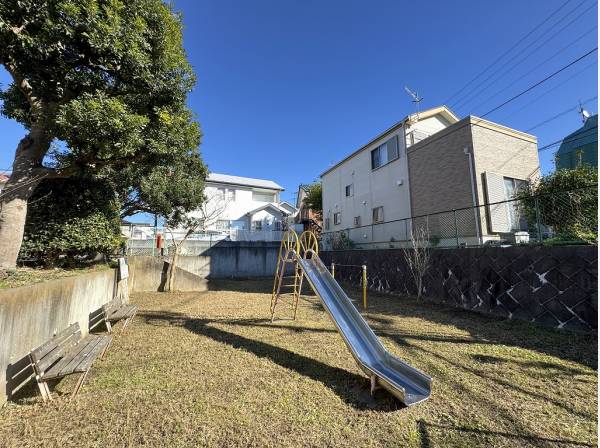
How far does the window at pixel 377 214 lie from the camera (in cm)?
1424

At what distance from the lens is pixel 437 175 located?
11.3 metres

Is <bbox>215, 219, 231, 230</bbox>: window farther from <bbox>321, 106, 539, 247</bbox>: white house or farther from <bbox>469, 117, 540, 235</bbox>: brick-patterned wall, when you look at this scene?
<bbox>469, 117, 540, 235</bbox>: brick-patterned wall

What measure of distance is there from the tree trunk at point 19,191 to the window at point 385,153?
504 inches

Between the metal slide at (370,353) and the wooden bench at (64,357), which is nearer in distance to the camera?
the wooden bench at (64,357)

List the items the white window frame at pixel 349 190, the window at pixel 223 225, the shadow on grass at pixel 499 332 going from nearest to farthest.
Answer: the shadow on grass at pixel 499 332
the white window frame at pixel 349 190
the window at pixel 223 225

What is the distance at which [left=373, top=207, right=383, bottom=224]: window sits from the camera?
561 inches

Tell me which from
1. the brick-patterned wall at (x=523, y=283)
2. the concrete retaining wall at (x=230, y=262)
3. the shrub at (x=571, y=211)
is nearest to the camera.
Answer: the brick-patterned wall at (x=523, y=283)

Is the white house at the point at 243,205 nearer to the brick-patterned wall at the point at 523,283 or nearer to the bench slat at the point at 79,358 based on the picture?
the brick-patterned wall at the point at 523,283

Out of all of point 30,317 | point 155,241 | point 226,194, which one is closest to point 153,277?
point 155,241

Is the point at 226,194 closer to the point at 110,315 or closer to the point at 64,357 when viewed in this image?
the point at 110,315

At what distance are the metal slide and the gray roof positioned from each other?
2379 centimetres

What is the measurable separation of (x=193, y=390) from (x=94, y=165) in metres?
4.58

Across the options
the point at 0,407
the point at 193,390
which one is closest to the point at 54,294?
the point at 0,407

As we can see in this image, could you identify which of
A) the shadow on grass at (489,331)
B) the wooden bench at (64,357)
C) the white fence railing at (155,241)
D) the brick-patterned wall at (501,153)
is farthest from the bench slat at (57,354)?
the brick-patterned wall at (501,153)
